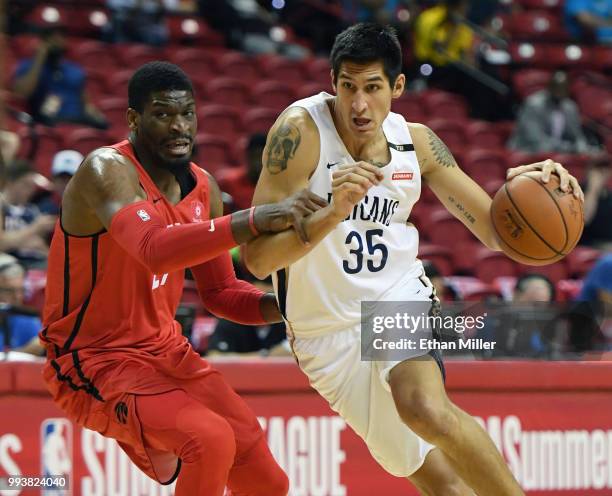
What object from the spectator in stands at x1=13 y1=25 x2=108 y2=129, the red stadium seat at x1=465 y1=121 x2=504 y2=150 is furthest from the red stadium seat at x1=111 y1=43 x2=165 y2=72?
the red stadium seat at x1=465 y1=121 x2=504 y2=150

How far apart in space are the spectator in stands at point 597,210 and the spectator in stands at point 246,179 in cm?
328

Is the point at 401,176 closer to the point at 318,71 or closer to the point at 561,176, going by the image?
the point at 561,176

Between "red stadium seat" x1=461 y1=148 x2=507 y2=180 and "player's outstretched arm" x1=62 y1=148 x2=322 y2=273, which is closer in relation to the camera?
"player's outstretched arm" x1=62 y1=148 x2=322 y2=273

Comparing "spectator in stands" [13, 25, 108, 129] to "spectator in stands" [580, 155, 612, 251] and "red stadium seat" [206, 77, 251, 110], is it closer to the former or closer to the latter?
"red stadium seat" [206, 77, 251, 110]

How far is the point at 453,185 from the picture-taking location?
446cm

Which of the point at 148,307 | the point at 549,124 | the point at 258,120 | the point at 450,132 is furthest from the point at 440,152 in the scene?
the point at 549,124

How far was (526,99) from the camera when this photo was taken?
11961 millimetres

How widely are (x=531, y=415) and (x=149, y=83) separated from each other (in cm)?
304

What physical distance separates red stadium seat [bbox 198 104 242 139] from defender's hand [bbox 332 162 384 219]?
685cm

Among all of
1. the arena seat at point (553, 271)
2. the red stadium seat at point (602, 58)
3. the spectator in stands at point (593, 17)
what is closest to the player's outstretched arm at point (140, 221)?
the arena seat at point (553, 271)

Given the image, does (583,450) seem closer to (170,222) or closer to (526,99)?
(170,222)

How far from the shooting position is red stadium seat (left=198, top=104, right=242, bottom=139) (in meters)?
10.5

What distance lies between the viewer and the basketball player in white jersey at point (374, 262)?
4.01 m

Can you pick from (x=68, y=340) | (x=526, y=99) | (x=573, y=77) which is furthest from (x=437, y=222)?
(x=68, y=340)
